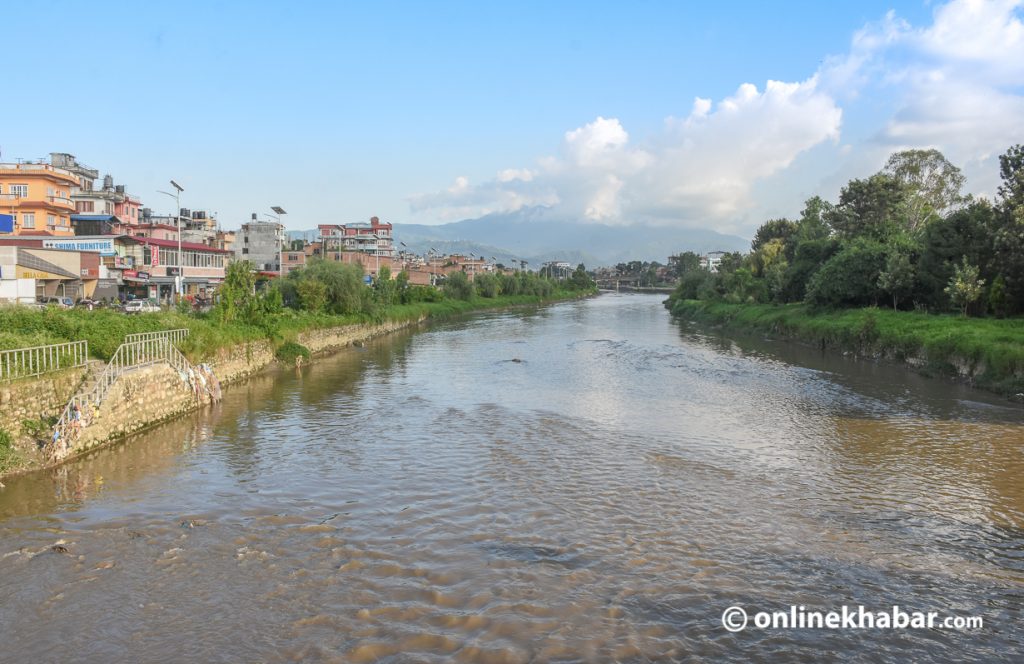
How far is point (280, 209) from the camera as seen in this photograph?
278 ft

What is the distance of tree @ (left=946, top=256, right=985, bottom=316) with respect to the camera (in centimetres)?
3247

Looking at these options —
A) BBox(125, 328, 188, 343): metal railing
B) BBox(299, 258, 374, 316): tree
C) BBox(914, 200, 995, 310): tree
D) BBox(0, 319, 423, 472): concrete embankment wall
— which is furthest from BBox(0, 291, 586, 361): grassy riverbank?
BBox(914, 200, 995, 310): tree

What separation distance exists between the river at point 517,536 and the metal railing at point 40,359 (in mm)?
2339

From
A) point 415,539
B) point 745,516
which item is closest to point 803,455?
point 745,516

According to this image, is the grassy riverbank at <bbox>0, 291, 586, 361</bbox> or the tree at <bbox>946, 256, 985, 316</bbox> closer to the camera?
the grassy riverbank at <bbox>0, 291, 586, 361</bbox>

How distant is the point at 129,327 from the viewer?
20.9 m

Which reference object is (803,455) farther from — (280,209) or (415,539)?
(280,209)

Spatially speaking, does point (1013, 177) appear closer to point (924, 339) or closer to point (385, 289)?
point (924, 339)

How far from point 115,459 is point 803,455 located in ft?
55.7

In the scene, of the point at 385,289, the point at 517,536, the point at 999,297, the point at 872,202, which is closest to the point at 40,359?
the point at 517,536

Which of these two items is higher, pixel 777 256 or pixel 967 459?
pixel 777 256

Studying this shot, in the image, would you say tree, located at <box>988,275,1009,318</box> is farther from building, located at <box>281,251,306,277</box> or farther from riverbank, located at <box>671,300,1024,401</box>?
building, located at <box>281,251,306,277</box>

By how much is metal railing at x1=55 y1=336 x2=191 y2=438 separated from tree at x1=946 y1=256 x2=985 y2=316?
3496 centimetres

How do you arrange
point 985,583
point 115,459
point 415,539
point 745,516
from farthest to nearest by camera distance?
point 115,459
point 745,516
point 415,539
point 985,583
